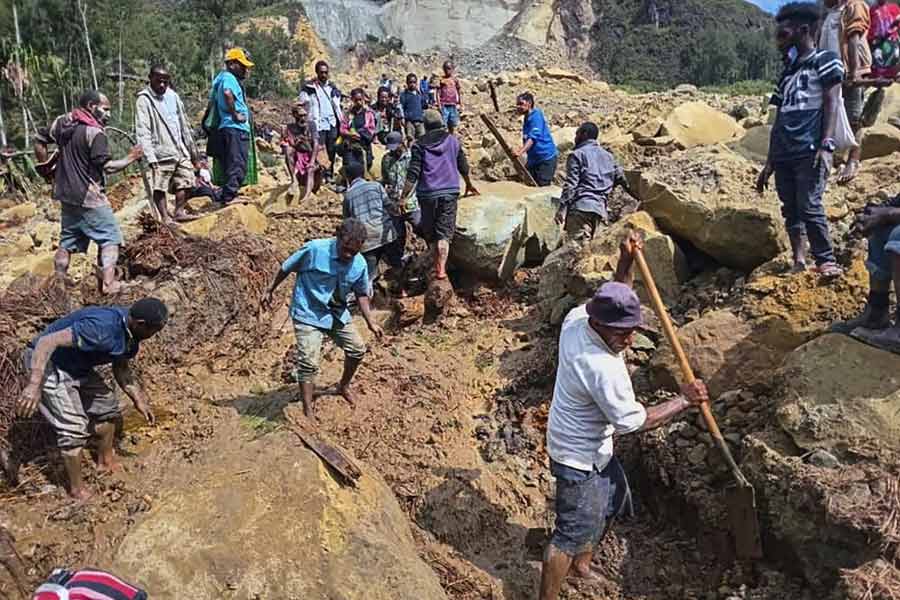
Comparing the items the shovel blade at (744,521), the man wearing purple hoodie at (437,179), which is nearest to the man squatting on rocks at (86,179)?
the man wearing purple hoodie at (437,179)

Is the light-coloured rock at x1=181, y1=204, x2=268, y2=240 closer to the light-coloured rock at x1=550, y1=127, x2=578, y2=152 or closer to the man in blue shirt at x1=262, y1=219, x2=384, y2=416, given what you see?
the man in blue shirt at x1=262, y1=219, x2=384, y2=416

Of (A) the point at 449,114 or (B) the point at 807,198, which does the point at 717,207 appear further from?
(A) the point at 449,114

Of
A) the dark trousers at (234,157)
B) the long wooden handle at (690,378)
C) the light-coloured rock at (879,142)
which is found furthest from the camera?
the dark trousers at (234,157)

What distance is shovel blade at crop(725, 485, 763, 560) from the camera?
3203mm

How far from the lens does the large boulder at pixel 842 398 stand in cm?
305

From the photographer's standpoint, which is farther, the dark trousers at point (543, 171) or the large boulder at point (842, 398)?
the dark trousers at point (543, 171)

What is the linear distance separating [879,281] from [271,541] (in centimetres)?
302

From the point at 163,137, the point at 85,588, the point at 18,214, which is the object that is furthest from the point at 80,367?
the point at 18,214

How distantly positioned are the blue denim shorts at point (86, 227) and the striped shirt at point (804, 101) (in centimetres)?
465

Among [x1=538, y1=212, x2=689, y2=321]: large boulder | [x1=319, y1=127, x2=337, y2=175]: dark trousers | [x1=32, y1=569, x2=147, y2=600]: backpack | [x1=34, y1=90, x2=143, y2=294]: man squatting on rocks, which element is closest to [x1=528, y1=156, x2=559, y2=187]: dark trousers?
[x1=538, y1=212, x2=689, y2=321]: large boulder

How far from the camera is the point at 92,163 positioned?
198 inches

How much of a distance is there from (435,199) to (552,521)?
2962 mm

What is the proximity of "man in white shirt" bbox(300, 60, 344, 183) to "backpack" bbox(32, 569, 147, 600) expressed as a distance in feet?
21.6

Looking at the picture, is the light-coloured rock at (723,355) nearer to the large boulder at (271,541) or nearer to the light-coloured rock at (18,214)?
the large boulder at (271,541)
